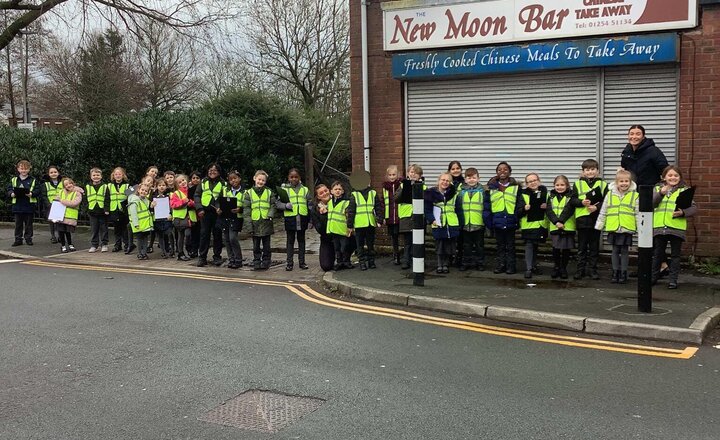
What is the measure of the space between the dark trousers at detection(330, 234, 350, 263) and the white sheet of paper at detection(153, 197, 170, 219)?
11.4 feet

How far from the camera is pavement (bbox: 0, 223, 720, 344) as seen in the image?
6.39 metres

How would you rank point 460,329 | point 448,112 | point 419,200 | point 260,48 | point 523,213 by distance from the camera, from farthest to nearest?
point 260,48 < point 448,112 < point 523,213 < point 419,200 < point 460,329

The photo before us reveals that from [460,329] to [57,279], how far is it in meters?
6.75

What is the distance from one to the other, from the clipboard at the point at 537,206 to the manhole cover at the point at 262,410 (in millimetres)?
5309

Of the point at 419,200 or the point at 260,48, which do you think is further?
the point at 260,48

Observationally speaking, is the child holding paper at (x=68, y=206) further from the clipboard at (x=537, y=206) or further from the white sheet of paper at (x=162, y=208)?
the clipboard at (x=537, y=206)

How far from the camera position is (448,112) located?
11.2m

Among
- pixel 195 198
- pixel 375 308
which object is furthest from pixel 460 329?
pixel 195 198

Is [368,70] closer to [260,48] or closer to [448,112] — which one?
[448,112]

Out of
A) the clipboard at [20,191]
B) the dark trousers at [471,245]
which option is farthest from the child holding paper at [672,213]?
the clipboard at [20,191]

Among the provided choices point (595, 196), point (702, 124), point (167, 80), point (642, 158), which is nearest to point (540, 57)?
point (642, 158)

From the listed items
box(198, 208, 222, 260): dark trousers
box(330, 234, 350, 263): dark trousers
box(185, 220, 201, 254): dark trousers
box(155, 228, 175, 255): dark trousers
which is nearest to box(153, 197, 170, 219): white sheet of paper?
box(155, 228, 175, 255): dark trousers

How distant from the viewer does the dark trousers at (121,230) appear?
42.6ft

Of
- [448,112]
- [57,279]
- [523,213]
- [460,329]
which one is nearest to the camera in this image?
[460,329]
